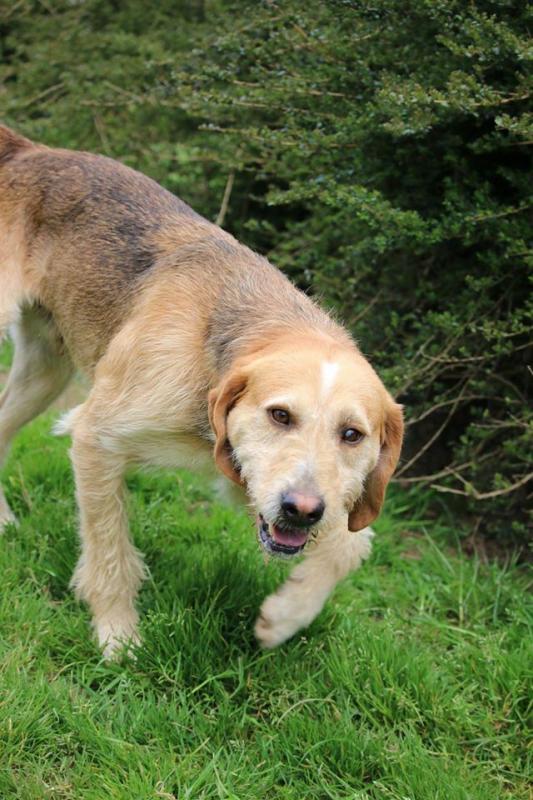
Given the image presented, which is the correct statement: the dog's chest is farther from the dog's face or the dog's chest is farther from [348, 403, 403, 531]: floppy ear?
[348, 403, 403, 531]: floppy ear

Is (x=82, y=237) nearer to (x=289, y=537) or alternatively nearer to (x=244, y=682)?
(x=289, y=537)

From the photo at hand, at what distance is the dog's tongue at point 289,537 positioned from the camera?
310 cm

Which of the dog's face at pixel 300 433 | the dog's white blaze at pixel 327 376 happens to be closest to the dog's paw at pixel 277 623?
the dog's face at pixel 300 433

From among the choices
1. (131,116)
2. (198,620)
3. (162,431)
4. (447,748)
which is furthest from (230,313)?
(131,116)

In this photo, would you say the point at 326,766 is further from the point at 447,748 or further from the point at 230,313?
the point at 230,313

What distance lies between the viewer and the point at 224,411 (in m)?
3.27

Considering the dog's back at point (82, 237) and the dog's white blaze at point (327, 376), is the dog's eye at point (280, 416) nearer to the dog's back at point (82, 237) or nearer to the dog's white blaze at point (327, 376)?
the dog's white blaze at point (327, 376)

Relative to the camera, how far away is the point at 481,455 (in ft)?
16.9

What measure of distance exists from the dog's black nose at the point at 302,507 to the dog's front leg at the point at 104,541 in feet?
3.69

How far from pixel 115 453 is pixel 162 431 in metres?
0.28

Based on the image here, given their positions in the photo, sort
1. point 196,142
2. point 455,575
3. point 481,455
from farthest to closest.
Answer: point 196,142
point 481,455
point 455,575

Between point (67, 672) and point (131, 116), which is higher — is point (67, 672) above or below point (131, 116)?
below

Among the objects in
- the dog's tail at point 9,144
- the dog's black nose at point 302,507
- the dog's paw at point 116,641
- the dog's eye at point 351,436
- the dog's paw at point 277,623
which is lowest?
the dog's paw at point 116,641

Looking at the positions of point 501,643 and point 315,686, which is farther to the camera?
point 501,643
